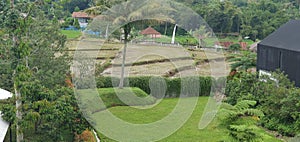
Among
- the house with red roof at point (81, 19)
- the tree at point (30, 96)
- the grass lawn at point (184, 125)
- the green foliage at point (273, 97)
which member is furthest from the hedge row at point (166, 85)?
the house with red roof at point (81, 19)

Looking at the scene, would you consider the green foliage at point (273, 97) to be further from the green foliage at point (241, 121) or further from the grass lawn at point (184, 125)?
the green foliage at point (241, 121)

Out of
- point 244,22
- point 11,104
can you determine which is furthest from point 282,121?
point 244,22

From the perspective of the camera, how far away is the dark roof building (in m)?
15.8

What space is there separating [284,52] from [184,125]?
20.5 feet

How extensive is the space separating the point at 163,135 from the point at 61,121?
3.30 m

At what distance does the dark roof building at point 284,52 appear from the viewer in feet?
51.7

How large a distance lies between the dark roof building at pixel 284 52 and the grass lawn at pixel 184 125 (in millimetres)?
3527

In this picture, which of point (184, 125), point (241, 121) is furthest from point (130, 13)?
point (241, 121)

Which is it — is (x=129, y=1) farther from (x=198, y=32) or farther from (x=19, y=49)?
(x=198, y=32)

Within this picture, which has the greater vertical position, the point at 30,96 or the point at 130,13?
the point at 130,13

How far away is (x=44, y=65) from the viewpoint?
1388cm

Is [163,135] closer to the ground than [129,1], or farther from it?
closer to the ground

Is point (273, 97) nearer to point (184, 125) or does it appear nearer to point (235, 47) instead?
point (184, 125)

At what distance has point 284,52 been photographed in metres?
16.4
